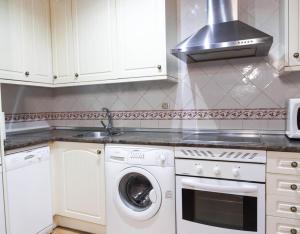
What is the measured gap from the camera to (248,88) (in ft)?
6.60

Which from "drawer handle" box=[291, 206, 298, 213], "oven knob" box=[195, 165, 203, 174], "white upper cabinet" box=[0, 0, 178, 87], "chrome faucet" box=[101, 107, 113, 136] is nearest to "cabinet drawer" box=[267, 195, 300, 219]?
"drawer handle" box=[291, 206, 298, 213]

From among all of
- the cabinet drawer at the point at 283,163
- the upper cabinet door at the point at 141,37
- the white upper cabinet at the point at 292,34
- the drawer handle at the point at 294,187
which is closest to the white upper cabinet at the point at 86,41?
the upper cabinet door at the point at 141,37

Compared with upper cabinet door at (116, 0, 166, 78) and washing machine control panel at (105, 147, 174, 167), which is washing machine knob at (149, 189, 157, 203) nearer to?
washing machine control panel at (105, 147, 174, 167)

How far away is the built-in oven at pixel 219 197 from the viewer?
5.01ft

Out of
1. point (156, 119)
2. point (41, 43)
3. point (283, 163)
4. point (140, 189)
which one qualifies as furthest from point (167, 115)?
point (41, 43)

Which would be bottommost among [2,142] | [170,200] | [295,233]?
[295,233]

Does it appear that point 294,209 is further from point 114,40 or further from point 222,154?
point 114,40

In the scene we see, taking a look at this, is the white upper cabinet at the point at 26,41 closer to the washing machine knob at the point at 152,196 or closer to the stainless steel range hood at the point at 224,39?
the stainless steel range hood at the point at 224,39

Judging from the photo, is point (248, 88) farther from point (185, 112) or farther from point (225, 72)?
point (185, 112)

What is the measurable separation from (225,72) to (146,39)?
74 cm

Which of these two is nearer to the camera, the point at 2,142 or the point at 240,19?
the point at 2,142

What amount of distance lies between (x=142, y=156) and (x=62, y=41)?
1.43 m

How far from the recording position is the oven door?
1.53 meters

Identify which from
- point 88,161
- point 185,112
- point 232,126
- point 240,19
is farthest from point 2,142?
point 240,19
